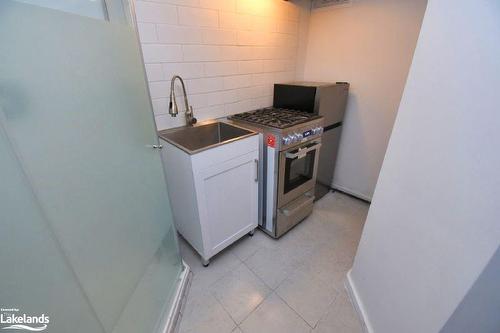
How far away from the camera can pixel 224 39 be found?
173cm

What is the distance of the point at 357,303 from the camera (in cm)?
130

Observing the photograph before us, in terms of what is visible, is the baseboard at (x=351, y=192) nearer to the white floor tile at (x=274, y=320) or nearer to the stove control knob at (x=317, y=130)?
the stove control knob at (x=317, y=130)

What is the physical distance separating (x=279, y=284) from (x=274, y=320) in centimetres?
24

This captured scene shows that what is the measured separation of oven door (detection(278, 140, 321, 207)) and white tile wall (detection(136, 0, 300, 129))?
72 centimetres

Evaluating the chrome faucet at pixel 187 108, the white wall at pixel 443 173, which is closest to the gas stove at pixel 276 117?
the chrome faucet at pixel 187 108

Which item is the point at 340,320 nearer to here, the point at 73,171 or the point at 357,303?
the point at 357,303

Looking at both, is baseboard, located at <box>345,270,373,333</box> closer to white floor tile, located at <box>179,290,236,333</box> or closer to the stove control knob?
white floor tile, located at <box>179,290,236,333</box>

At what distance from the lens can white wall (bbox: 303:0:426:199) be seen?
5.73 ft

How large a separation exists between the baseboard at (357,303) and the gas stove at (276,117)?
112 centimetres

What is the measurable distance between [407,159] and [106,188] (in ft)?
3.83

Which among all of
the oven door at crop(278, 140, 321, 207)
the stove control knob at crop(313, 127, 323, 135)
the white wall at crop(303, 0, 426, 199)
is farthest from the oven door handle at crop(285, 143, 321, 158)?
the white wall at crop(303, 0, 426, 199)

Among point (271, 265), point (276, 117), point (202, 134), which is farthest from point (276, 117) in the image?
point (271, 265)

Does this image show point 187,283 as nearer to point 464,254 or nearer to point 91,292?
point 91,292

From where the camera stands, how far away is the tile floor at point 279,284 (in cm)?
127
